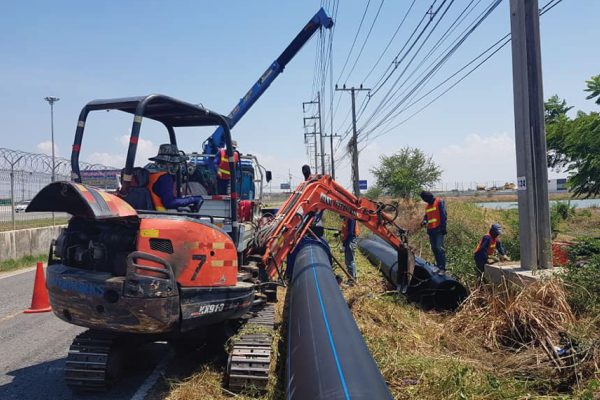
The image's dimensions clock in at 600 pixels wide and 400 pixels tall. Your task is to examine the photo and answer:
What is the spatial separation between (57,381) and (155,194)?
224cm

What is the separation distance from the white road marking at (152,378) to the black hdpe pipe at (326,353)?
1475 millimetres

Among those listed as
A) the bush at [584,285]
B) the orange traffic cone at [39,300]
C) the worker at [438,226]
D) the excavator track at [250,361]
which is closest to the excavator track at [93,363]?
the excavator track at [250,361]

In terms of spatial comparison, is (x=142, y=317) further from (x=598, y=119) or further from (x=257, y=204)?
(x=598, y=119)

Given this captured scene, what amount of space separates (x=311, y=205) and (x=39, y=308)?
496cm

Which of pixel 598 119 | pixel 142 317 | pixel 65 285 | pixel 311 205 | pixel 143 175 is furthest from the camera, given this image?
pixel 598 119

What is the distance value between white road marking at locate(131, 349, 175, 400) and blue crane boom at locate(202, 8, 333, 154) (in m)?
10.2

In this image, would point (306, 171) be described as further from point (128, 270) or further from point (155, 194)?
point (128, 270)

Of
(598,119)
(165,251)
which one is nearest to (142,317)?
(165,251)

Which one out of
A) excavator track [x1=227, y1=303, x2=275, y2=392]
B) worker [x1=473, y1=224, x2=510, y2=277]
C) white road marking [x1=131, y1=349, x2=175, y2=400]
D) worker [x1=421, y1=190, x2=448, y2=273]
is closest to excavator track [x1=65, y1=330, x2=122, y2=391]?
white road marking [x1=131, y1=349, x2=175, y2=400]

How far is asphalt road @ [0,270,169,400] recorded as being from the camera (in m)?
4.89

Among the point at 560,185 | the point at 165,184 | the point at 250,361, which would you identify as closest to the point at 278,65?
the point at 165,184

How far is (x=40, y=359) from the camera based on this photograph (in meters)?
5.94

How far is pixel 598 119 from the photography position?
454 inches

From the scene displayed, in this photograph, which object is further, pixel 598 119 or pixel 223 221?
pixel 598 119
